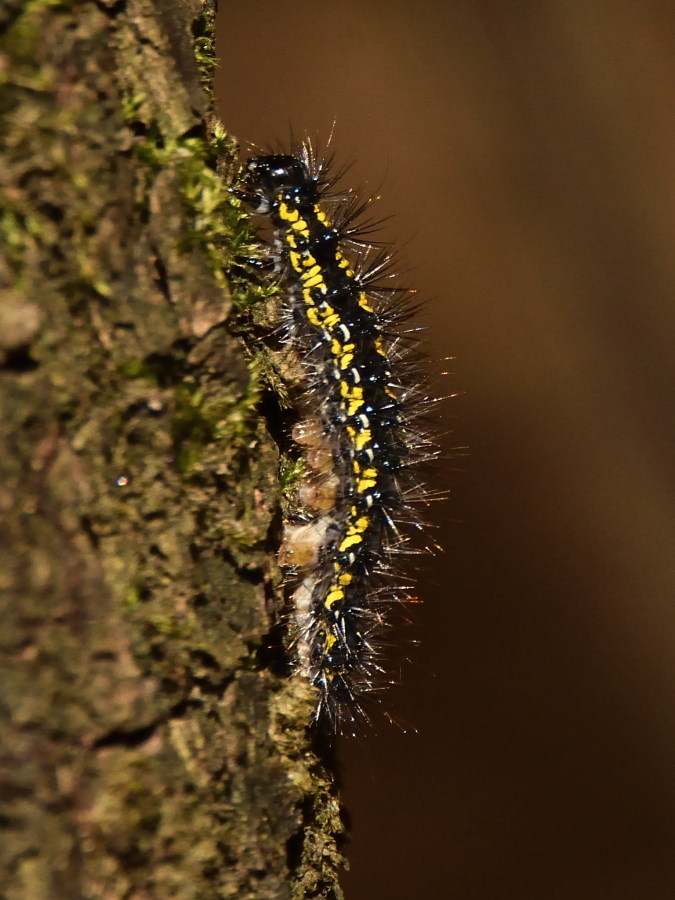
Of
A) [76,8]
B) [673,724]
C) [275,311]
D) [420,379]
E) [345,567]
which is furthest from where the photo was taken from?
[673,724]

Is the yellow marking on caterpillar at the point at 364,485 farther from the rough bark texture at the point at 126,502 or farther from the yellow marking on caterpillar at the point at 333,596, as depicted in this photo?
the rough bark texture at the point at 126,502

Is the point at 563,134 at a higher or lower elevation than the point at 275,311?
higher

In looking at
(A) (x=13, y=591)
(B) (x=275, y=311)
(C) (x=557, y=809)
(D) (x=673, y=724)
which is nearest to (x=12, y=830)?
(A) (x=13, y=591)

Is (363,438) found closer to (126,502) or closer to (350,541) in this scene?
(350,541)

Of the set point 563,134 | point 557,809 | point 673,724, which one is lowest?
point 557,809

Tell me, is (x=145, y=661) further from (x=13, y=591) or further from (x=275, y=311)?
(x=275, y=311)

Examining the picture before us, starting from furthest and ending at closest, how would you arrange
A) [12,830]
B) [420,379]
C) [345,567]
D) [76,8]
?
[420,379], [345,567], [76,8], [12,830]

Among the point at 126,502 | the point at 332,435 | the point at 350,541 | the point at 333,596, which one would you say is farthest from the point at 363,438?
the point at 126,502
